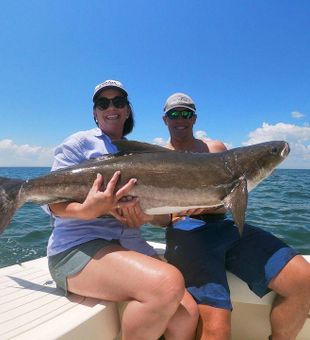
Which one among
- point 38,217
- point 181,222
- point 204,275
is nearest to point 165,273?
point 204,275

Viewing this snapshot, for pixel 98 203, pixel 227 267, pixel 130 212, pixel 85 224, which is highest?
pixel 98 203

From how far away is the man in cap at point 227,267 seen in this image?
307cm

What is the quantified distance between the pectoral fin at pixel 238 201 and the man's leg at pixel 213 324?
0.76m

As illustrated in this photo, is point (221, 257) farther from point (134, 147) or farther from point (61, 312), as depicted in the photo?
point (61, 312)

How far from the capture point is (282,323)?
128 inches

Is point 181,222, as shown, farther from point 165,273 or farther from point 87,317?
point 87,317

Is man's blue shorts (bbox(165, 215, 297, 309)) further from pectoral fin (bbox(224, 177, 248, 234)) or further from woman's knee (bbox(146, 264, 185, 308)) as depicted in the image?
woman's knee (bbox(146, 264, 185, 308))

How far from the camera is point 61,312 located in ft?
9.46

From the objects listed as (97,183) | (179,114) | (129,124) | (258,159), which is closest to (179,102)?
(179,114)

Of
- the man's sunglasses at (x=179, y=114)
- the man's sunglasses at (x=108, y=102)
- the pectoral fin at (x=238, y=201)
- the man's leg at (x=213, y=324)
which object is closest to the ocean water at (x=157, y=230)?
the man's sunglasses at (x=179, y=114)

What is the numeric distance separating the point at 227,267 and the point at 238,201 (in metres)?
0.72

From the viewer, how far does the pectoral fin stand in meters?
3.27

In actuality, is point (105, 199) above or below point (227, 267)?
above

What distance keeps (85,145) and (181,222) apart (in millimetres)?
1323
